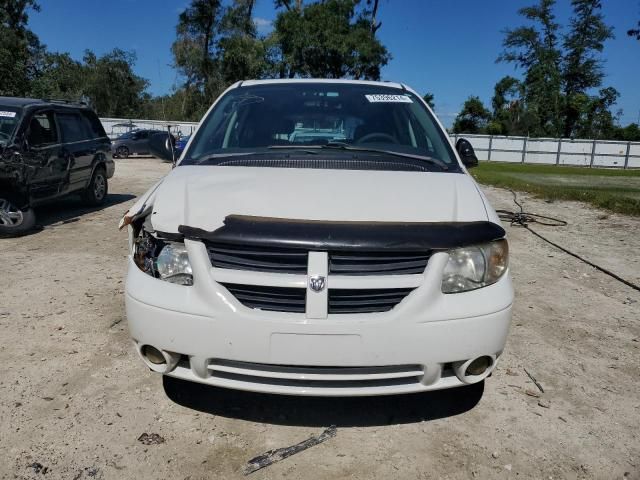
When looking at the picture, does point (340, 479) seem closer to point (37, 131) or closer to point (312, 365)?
point (312, 365)

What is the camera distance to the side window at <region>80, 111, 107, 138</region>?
904 cm

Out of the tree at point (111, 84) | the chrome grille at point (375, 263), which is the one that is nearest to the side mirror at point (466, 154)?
the chrome grille at point (375, 263)

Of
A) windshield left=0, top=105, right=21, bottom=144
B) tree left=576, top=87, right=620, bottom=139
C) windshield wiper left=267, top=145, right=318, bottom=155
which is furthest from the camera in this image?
tree left=576, top=87, right=620, bottom=139

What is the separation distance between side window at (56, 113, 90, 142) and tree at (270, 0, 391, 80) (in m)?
25.7

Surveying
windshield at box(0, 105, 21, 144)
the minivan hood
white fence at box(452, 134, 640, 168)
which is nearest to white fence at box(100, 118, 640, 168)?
white fence at box(452, 134, 640, 168)

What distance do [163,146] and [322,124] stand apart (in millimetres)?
1249

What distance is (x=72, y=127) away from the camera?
27.8 feet

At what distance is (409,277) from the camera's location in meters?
2.18

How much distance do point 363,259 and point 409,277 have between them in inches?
8.2

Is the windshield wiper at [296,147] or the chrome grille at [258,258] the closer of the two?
the chrome grille at [258,258]

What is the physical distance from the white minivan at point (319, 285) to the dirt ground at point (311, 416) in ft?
1.22

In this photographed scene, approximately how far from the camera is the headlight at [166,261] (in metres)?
2.31

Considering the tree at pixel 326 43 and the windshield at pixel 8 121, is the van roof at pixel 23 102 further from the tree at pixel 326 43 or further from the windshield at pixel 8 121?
the tree at pixel 326 43

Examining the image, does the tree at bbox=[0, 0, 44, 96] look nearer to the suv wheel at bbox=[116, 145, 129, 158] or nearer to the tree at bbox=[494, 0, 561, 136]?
the suv wheel at bbox=[116, 145, 129, 158]
